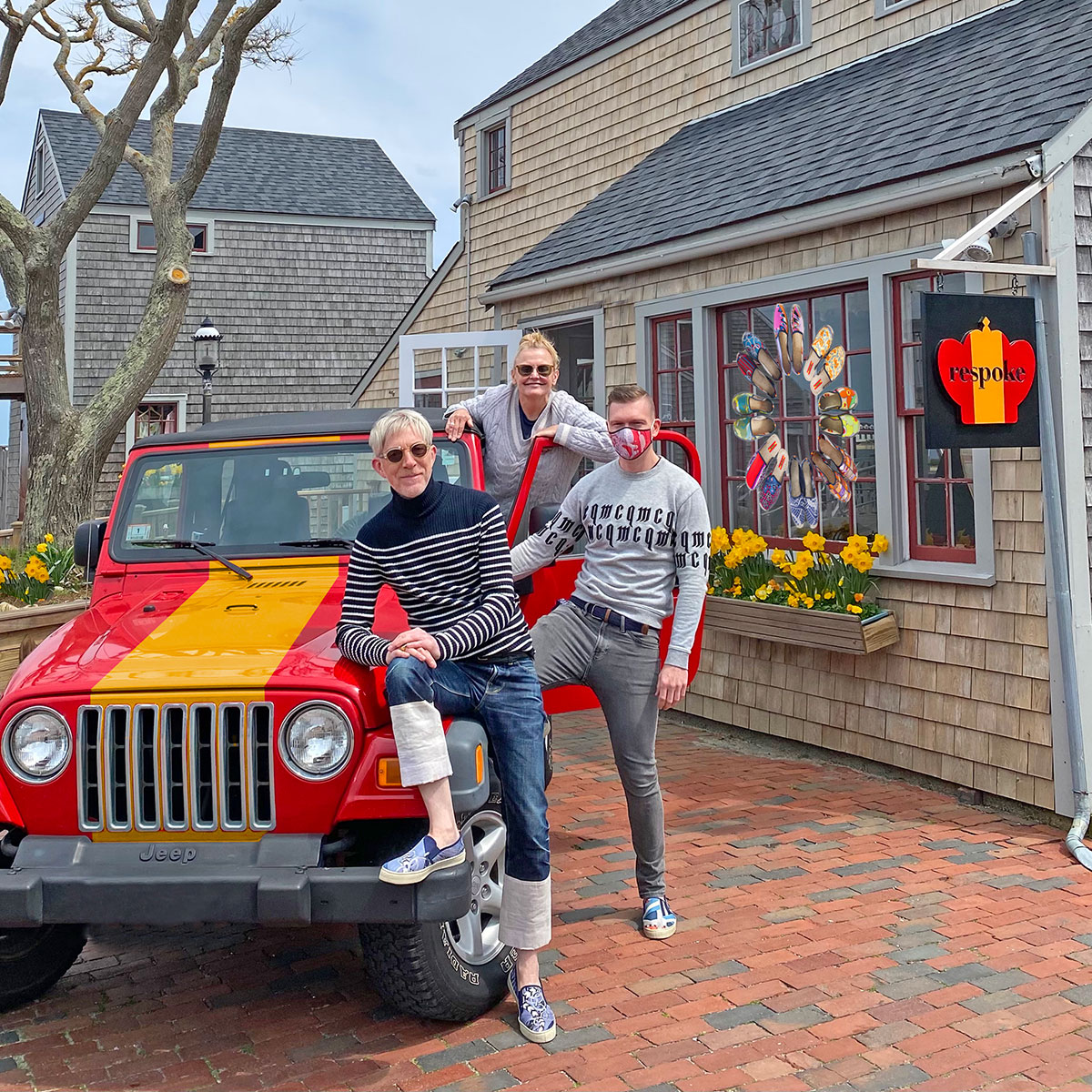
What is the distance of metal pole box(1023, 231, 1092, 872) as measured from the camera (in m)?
5.58

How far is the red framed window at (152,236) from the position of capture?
23562 mm

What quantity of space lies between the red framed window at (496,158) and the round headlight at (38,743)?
1115 centimetres

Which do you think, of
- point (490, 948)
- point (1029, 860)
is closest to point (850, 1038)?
point (490, 948)

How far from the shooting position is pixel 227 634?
3900mm

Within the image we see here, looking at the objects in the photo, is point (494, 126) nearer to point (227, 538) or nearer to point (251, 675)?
point (227, 538)

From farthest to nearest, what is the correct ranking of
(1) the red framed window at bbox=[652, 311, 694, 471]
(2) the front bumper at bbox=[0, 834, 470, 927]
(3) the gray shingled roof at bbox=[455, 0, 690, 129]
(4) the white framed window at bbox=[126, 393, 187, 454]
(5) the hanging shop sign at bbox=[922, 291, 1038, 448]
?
1. (4) the white framed window at bbox=[126, 393, 187, 454]
2. (3) the gray shingled roof at bbox=[455, 0, 690, 129]
3. (1) the red framed window at bbox=[652, 311, 694, 471]
4. (5) the hanging shop sign at bbox=[922, 291, 1038, 448]
5. (2) the front bumper at bbox=[0, 834, 470, 927]

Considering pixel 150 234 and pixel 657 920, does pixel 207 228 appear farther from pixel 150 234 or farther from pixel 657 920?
pixel 657 920

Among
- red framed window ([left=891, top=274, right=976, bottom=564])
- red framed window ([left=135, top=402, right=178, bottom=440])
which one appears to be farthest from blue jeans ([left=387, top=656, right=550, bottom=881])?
red framed window ([left=135, top=402, right=178, bottom=440])

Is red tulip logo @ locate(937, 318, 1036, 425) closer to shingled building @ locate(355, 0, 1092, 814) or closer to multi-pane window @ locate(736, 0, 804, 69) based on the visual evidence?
shingled building @ locate(355, 0, 1092, 814)

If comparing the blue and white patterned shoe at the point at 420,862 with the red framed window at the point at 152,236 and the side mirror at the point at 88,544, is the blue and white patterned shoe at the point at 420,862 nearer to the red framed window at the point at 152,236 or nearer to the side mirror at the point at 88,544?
the side mirror at the point at 88,544

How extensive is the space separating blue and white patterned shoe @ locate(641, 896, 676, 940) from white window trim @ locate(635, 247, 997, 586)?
→ 8.57 feet

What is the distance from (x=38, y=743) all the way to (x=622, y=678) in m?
1.94

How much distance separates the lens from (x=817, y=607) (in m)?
6.97

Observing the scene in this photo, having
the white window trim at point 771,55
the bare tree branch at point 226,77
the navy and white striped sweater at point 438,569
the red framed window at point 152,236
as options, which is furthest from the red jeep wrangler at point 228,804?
the red framed window at point 152,236
